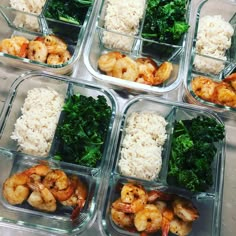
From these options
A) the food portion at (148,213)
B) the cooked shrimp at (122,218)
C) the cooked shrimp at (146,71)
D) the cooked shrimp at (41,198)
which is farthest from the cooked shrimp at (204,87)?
the cooked shrimp at (41,198)

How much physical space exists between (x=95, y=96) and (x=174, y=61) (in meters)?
0.65

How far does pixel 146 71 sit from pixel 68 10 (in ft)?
2.32

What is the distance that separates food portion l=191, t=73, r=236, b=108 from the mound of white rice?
35.8 inches

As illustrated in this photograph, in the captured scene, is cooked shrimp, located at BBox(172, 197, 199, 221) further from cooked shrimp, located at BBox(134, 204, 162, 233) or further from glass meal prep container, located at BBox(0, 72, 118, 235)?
glass meal prep container, located at BBox(0, 72, 118, 235)

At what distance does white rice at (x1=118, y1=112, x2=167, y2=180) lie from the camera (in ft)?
6.45

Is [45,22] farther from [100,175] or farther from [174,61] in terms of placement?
[100,175]

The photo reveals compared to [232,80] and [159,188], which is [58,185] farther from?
[232,80]

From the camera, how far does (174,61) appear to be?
242 cm

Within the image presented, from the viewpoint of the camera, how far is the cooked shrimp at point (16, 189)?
73.0 inches

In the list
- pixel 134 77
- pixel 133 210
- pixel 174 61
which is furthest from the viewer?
pixel 174 61

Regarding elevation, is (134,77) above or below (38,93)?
above

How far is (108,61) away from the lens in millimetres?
2289

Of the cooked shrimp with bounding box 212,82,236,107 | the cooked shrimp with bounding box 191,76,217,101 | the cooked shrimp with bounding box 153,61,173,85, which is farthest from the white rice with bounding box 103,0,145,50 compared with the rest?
the cooked shrimp with bounding box 212,82,236,107

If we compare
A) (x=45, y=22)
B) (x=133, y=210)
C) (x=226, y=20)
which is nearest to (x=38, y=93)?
(x=45, y=22)
